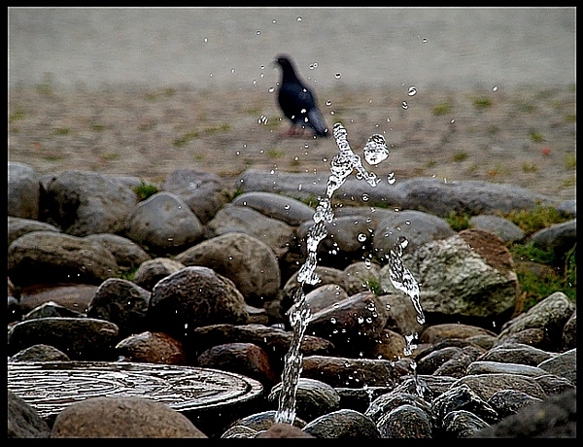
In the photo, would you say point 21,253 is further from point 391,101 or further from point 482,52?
point 482,52

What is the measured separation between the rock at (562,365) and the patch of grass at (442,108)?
7.84 metres

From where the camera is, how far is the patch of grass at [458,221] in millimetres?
6652

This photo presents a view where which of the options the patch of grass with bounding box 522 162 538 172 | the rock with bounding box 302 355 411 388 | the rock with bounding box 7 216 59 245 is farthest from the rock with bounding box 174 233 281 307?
the patch of grass with bounding box 522 162 538 172

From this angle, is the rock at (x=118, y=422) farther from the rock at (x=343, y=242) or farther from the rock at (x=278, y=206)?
the rock at (x=278, y=206)

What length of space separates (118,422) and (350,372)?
2018 mm

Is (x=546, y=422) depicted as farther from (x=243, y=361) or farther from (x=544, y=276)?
(x=544, y=276)

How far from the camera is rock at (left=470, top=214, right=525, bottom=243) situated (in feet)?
21.5

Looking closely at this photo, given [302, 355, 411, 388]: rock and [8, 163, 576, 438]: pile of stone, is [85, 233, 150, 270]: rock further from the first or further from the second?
→ [302, 355, 411, 388]: rock

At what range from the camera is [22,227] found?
655 cm

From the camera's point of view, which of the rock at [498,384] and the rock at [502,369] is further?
the rock at [502,369]

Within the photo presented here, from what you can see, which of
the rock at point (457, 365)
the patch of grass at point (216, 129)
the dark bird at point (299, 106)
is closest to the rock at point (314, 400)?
the rock at point (457, 365)

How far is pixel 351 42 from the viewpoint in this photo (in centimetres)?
1802
